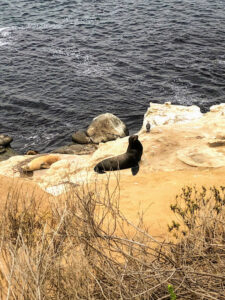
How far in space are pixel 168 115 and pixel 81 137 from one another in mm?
4171

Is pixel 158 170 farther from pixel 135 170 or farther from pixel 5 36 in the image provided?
pixel 5 36

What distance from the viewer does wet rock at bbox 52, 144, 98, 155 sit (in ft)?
54.7

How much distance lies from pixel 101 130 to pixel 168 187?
8471 millimetres

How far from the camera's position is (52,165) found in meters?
12.3

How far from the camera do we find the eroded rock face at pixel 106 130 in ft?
57.7

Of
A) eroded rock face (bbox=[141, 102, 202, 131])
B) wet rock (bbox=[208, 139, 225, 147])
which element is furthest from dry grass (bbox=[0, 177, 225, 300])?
eroded rock face (bbox=[141, 102, 202, 131])

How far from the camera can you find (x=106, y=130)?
58.1 feet

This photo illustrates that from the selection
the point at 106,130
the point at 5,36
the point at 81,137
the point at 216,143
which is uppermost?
the point at 5,36

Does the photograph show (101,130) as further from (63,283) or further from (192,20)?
(192,20)

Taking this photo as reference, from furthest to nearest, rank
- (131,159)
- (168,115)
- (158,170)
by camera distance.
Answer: (168,115) → (131,159) → (158,170)

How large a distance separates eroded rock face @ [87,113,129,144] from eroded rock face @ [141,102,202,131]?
2202 millimetres

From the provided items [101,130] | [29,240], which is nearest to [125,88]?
[101,130]

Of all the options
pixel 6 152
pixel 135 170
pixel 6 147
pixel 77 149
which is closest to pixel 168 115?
pixel 77 149

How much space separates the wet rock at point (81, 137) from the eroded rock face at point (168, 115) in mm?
3193
